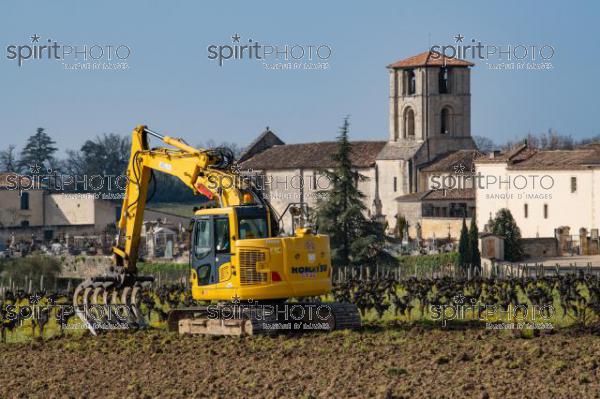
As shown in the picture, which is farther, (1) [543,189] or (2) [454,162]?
(2) [454,162]

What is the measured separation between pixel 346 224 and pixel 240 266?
34.9 m

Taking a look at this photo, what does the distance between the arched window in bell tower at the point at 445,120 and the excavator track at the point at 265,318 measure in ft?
226

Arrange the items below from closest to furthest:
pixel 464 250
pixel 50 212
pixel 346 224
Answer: pixel 346 224 < pixel 464 250 < pixel 50 212

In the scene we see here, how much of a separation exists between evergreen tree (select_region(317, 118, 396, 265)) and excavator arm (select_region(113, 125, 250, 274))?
30.7 meters

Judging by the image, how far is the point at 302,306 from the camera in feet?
91.3

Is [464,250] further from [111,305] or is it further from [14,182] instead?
[111,305]

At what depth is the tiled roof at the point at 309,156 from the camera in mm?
96438

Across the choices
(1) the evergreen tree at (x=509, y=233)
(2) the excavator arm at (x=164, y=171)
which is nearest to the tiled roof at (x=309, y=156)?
(1) the evergreen tree at (x=509, y=233)

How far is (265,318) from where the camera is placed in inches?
1065

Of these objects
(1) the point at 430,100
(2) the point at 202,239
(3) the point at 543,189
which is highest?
(1) the point at 430,100

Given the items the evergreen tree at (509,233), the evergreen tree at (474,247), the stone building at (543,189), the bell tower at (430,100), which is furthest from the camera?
the bell tower at (430,100)

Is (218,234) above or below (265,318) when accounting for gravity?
above

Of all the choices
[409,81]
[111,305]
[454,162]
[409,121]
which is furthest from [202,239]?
[409,81]

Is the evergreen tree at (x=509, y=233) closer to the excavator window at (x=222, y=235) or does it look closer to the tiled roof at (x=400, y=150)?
the tiled roof at (x=400, y=150)
